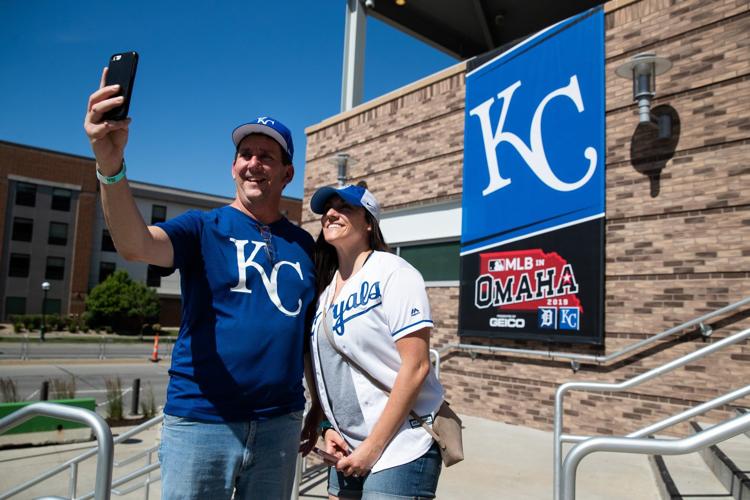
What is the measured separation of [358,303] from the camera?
1.98m

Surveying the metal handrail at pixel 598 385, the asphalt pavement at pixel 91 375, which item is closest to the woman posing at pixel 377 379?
the metal handrail at pixel 598 385

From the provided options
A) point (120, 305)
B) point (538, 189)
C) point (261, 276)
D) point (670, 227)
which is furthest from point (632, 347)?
point (120, 305)

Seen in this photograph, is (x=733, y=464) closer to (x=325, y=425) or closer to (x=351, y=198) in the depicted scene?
(x=325, y=425)

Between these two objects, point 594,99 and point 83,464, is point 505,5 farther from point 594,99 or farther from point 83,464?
point 83,464

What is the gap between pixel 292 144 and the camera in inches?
91.0

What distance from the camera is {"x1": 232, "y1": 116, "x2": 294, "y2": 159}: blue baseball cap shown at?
2189mm

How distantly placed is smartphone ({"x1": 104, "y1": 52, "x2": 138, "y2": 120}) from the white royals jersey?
97 cm

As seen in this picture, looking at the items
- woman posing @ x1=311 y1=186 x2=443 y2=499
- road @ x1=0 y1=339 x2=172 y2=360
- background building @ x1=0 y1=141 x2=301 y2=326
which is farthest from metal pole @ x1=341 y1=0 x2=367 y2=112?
background building @ x1=0 y1=141 x2=301 y2=326

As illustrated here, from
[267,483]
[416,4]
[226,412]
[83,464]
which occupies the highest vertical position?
[416,4]

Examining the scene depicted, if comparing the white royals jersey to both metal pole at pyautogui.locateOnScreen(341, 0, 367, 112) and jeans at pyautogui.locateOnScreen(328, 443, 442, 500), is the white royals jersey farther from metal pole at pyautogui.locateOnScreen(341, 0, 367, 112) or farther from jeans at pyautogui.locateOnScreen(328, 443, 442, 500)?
metal pole at pyautogui.locateOnScreen(341, 0, 367, 112)

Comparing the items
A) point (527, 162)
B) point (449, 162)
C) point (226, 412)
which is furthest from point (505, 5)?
point (226, 412)

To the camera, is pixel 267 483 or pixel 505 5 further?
pixel 505 5

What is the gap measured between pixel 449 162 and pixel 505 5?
6.15 metres

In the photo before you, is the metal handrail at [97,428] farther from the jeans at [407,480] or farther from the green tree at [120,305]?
the green tree at [120,305]
